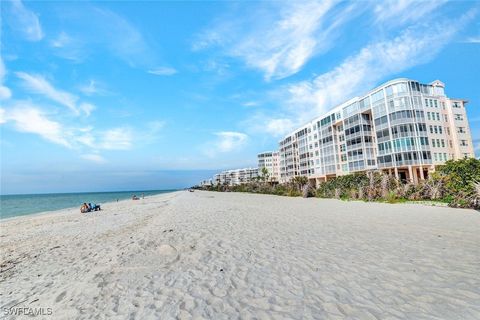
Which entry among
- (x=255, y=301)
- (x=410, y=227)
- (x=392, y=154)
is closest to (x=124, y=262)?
(x=255, y=301)

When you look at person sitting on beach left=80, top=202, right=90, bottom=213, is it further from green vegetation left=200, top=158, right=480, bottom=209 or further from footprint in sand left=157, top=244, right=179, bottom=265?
green vegetation left=200, top=158, right=480, bottom=209

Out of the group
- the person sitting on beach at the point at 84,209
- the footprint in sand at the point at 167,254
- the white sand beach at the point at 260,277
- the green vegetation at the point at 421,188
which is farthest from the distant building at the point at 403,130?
the person sitting on beach at the point at 84,209

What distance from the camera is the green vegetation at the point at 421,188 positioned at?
19.2 m

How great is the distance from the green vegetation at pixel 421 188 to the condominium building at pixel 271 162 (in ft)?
359

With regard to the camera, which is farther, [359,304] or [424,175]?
[424,175]

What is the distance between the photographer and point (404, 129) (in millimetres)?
45906

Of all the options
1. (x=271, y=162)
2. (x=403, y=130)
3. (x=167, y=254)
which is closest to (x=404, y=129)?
(x=403, y=130)

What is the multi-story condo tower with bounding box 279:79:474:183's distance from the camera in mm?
45438

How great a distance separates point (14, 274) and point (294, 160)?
88.4m

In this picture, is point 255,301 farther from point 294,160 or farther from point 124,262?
point 294,160

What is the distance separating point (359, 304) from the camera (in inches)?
199

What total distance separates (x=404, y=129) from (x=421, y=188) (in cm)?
2440

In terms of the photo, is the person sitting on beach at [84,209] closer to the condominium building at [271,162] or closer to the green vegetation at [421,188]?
the green vegetation at [421,188]

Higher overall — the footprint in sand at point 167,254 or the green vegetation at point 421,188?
the green vegetation at point 421,188
